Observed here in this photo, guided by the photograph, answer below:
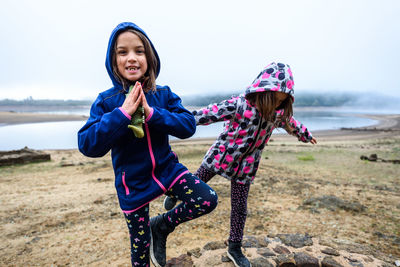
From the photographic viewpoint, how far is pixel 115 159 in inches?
73.3

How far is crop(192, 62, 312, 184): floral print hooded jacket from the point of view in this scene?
2.26 meters

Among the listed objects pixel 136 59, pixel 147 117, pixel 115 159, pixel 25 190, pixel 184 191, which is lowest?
pixel 25 190

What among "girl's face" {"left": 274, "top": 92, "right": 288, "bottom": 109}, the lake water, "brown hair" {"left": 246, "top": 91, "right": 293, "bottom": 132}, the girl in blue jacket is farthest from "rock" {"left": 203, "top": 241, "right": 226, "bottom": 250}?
the lake water

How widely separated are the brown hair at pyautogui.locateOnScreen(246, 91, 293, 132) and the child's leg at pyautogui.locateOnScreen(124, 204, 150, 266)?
1.33m

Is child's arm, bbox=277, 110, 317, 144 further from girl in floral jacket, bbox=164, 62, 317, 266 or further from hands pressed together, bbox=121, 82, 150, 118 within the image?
hands pressed together, bbox=121, 82, 150, 118

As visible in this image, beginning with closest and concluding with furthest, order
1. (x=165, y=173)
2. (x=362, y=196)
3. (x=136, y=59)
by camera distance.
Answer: (x=136, y=59) < (x=165, y=173) < (x=362, y=196)

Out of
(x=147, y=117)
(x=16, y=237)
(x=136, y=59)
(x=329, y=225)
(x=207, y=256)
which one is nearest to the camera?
(x=147, y=117)

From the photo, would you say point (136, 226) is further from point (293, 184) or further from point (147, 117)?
point (293, 184)

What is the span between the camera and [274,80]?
7.26 ft

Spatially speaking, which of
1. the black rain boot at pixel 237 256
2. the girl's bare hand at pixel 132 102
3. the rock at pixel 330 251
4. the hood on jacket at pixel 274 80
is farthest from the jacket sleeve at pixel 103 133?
the rock at pixel 330 251

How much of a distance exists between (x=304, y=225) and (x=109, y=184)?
541cm

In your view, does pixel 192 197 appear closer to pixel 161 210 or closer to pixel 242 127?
pixel 242 127

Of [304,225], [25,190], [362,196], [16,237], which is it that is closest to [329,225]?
[304,225]

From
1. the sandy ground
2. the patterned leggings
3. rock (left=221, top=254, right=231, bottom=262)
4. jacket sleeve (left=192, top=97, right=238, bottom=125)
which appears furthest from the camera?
the sandy ground
